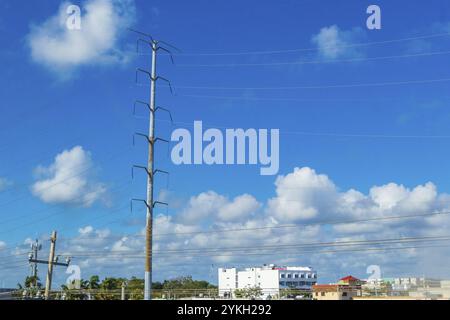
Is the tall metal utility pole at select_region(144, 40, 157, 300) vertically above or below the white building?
above

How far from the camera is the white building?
149000 mm

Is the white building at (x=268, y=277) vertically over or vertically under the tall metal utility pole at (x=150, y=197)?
under

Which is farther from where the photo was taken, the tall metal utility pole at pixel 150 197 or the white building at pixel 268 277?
the white building at pixel 268 277

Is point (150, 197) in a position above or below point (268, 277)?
above

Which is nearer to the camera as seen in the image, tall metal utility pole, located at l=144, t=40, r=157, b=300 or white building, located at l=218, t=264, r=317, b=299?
tall metal utility pole, located at l=144, t=40, r=157, b=300

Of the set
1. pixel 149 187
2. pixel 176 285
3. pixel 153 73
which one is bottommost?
pixel 176 285

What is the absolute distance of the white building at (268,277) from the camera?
149 meters

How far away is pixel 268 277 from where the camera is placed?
495ft

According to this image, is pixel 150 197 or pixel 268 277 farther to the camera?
pixel 268 277

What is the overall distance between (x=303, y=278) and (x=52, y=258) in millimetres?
120811
